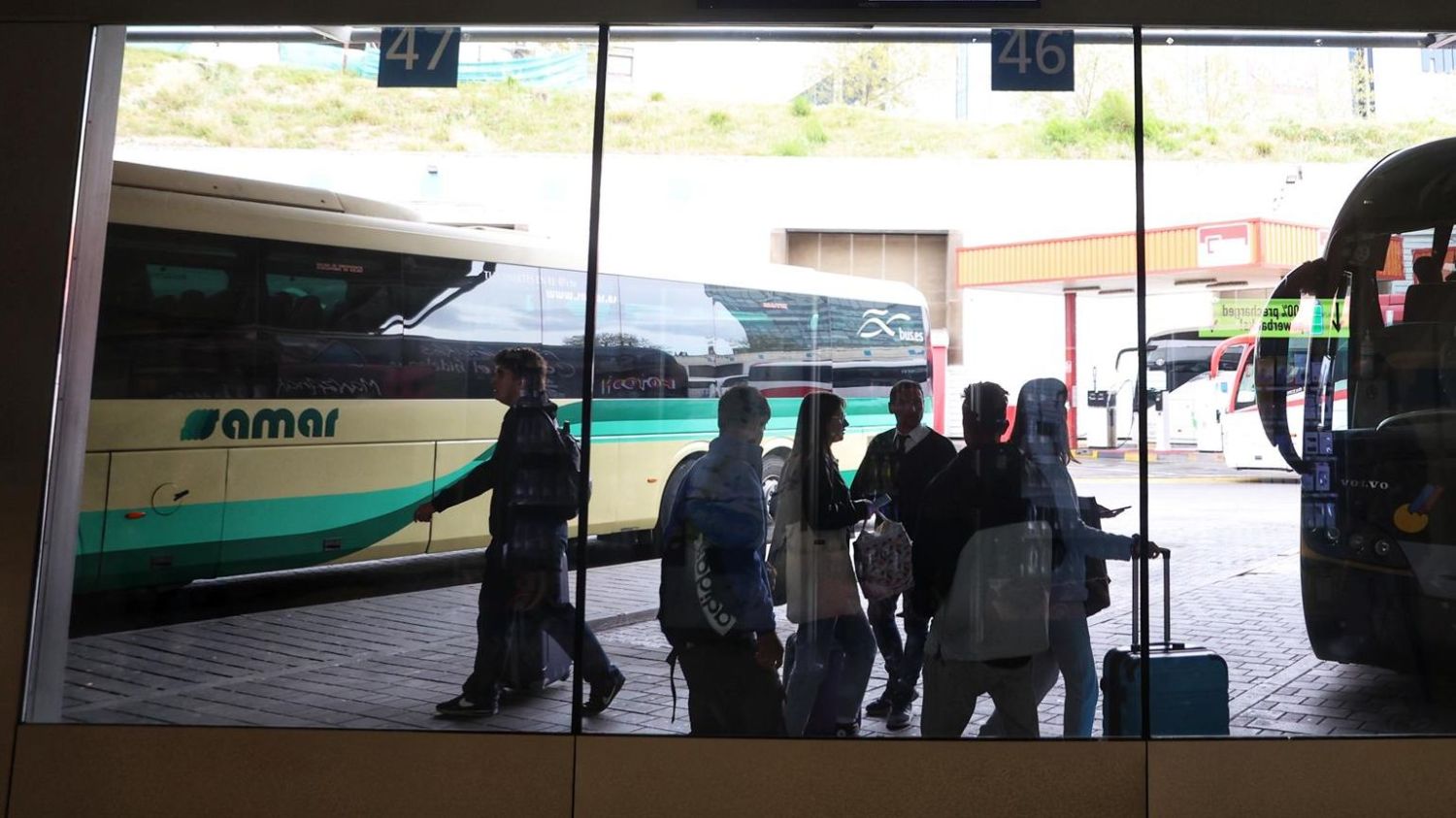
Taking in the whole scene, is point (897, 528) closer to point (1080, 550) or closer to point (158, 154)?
point (1080, 550)

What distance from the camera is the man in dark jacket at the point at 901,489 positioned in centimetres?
474

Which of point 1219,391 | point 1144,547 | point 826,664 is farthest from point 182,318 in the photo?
point 1219,391

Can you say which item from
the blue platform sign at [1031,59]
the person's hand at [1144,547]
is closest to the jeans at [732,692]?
the person's hand at [1144,547]

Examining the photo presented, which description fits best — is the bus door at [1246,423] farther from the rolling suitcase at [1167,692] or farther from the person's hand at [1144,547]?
the rolling suitcase at [1167,692]

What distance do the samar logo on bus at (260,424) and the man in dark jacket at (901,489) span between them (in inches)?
154

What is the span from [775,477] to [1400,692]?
11.5ft

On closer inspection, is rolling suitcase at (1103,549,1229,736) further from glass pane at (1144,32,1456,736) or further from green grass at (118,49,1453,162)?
green grass at (118,49,1453,162)

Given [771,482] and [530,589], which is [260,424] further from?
[771,482]

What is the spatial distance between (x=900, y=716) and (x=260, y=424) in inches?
176

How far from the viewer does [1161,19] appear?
13.3 feet

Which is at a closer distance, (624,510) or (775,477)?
(775,477)

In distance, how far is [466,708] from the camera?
4.88 metres

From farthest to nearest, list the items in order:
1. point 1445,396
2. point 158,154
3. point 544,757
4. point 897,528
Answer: point 158,154, point 1445,396, point 897,528, point 544,757

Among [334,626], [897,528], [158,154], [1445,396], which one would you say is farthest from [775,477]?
[158,154]
